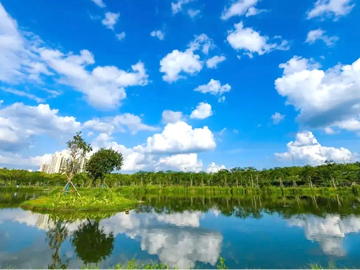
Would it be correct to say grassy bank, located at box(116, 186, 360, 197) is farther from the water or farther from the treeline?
the water

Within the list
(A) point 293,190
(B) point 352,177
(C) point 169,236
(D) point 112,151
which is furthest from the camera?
(B) point 352,177

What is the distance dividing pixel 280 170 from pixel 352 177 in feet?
78.8

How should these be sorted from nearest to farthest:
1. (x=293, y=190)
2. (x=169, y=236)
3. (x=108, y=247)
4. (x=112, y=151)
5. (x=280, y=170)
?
(x=108, y=247) < (x=169, y=236) < (x=112, y=151) < (x=293, y=190) < (x=280, y=170)

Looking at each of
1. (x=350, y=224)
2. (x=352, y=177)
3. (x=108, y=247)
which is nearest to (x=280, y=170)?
(x=352, y=177)

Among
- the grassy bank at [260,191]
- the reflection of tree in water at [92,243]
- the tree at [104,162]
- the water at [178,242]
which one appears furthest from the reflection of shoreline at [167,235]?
the grassy bank at [260,191]

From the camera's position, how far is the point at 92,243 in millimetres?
16656

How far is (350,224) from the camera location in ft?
80.6

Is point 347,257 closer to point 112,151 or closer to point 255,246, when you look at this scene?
point 255,246

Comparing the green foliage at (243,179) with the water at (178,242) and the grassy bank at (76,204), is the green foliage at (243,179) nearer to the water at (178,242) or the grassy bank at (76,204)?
the grassy bank at (76,204)

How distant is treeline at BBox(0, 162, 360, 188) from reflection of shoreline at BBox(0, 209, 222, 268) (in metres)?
47.9

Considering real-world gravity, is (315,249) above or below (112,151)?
below

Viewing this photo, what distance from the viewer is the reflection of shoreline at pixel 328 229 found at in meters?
16.8

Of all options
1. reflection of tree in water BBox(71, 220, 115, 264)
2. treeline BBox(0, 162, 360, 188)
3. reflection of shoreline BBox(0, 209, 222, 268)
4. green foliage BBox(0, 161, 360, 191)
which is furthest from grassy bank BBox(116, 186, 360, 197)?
reflection of tree in water BBox(71, 220, 115, 264)

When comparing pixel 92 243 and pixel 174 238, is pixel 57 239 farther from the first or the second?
pixel 174 238
